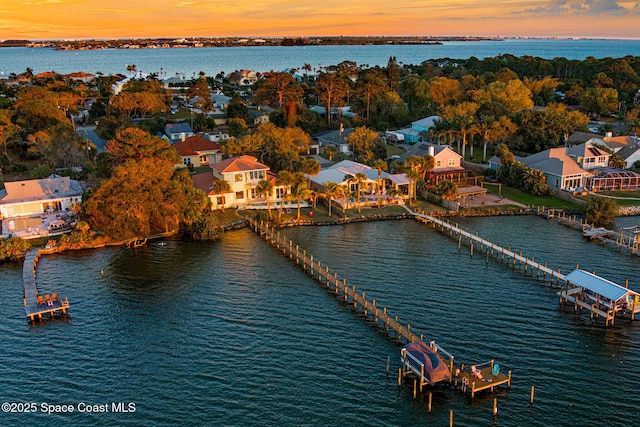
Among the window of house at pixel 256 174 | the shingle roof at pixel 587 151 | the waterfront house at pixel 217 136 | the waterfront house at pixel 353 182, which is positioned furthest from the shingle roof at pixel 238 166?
the shingle roof at pixel 587 151

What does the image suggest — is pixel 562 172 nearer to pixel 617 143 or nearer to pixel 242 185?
pixel 617 143

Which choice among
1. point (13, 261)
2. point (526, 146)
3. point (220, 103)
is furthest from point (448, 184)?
point (220, 103)

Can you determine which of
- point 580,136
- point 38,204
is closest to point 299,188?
point 38,204

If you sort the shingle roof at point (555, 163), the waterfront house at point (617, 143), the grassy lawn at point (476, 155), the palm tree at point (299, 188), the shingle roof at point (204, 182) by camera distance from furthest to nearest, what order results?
the grassy lawn at point (476, 155) → the waterfront house at point (617, 143) → the shingle roof at point (555, 163) → the shingle roof at point (204, 182) → the palm tree at point (299, 188)

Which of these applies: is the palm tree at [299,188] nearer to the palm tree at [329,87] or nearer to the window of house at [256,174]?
the window of house at [256,174]

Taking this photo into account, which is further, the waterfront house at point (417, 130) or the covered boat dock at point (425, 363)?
the waterfront house at point (417, 130)

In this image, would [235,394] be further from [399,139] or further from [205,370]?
[399,139]
